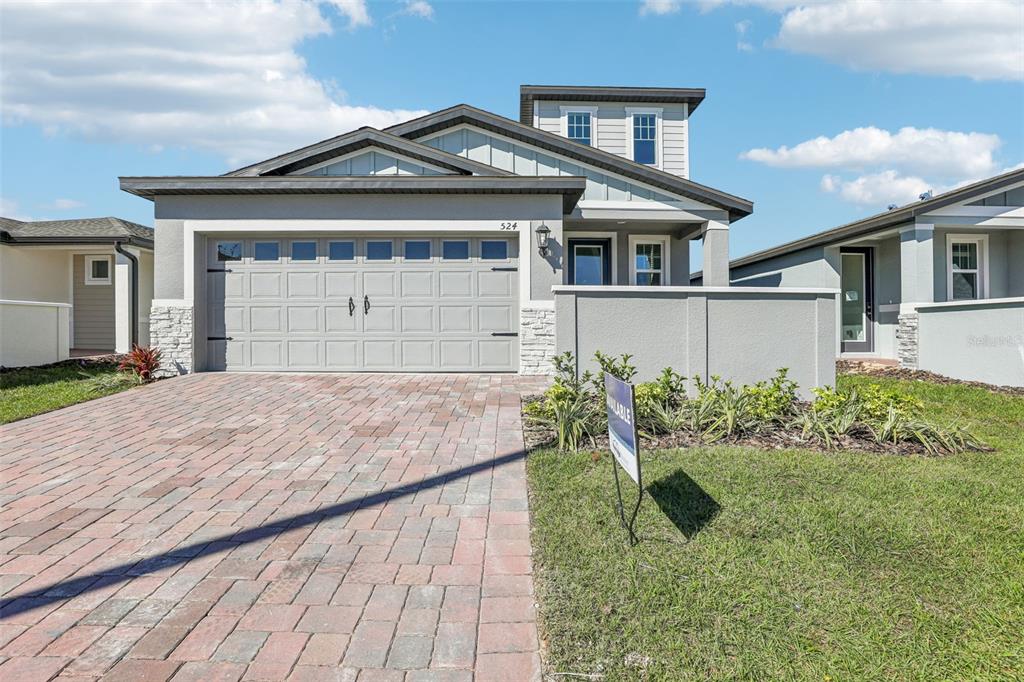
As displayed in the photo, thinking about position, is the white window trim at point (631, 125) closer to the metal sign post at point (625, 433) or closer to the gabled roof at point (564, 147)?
the gabled roof at point (564, 147)

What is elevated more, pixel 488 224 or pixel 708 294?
pixel 488 224

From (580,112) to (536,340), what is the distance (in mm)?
8525

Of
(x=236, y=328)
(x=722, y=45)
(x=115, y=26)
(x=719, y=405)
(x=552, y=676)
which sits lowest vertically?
(x=552, y=676)

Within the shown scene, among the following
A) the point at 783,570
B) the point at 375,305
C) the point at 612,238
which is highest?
the point at 612,238

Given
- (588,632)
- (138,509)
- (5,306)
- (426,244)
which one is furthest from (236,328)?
(588,632)

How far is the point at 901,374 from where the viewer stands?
11.5m

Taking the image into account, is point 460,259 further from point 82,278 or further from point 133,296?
point 82,278

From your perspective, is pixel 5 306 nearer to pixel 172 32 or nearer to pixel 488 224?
pixel 172 32

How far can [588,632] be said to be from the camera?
2477 millimetres

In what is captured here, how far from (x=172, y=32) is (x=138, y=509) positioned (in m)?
8.99

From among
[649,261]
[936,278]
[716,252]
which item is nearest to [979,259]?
[936,278]

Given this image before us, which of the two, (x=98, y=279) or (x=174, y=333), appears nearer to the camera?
(x=174, y=333)

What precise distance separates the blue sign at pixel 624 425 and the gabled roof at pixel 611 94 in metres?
13.3

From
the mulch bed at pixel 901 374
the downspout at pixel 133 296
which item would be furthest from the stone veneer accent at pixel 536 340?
the downspout at pixel 133 296
